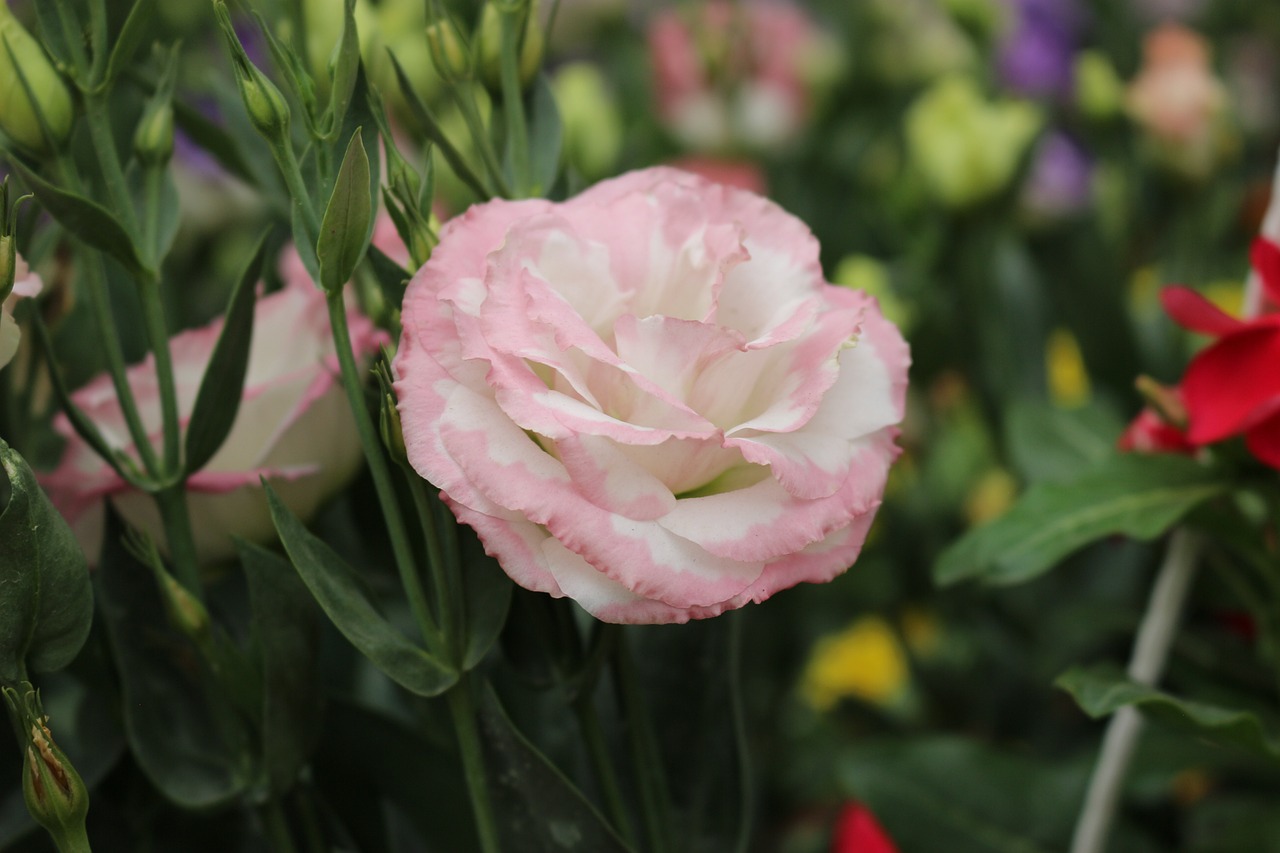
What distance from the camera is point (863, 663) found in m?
0.87

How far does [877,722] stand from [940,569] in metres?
0.26

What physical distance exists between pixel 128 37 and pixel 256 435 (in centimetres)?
12

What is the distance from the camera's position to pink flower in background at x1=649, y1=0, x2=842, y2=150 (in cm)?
83

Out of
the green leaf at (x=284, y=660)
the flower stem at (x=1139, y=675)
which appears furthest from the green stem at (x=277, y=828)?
the flower stem at (x=1139, y=675)

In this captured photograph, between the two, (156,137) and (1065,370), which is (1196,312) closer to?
(156,137)

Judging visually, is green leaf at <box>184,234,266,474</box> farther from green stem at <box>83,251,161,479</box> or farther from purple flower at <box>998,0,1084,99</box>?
purple flower at <box>998,0,1084,99</box>

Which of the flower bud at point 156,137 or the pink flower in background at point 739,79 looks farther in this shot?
the pink flower in background at point 739,79

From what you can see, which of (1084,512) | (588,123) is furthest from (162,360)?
(588,123)

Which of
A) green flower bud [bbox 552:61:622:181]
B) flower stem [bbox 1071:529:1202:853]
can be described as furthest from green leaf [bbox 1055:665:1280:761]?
green flower bud [bbox 552:61:622:181]

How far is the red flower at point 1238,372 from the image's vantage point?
1.11ft

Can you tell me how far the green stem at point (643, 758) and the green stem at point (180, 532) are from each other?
0.12 metres

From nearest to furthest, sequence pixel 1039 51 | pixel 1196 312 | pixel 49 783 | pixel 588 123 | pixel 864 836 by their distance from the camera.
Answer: pixel 49 783, pixel 1196 312, pixel 864 836, pixel 588 123, pixel 1039 51

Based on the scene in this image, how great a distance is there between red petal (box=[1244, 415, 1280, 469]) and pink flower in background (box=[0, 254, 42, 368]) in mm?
325

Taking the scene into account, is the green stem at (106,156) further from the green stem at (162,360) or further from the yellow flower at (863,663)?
the yellow flower at (863,663)
